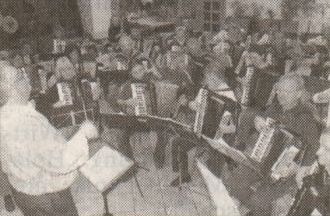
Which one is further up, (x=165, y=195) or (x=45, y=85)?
(x=45, y=85)

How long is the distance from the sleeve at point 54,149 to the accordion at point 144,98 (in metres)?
2.68

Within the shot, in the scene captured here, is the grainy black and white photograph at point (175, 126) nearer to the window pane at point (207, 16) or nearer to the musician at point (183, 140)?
the musician at point (183, 140)

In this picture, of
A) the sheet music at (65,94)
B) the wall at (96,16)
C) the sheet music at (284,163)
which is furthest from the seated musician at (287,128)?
the wall at (96,16)

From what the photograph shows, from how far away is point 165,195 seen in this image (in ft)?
20.0

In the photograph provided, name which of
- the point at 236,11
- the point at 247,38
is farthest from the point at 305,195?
the point at 236,11

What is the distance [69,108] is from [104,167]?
148cm

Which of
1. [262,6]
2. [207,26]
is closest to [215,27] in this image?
[207,26]

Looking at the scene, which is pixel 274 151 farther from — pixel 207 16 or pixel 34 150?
pixel 207 16

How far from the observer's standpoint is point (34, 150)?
129 inches

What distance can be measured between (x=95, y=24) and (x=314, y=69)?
718 centimetres

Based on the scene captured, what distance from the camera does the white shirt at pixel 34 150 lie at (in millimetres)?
3268

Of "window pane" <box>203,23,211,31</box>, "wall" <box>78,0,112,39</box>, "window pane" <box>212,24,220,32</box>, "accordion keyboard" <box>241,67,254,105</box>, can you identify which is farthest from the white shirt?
"window pane" <box>203,23,211,31</box>

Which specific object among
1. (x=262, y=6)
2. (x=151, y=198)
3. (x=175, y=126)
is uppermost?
(x=262, y=6)

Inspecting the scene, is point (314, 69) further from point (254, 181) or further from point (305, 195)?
point (305, 195)
